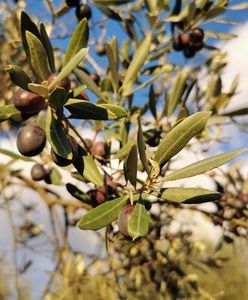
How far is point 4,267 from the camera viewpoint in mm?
4543

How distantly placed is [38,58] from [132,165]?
1.10ft

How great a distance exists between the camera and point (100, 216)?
976 mm

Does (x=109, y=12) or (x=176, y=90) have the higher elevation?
(x=109, y=12)

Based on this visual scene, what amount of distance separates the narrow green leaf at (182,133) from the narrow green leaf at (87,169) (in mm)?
165

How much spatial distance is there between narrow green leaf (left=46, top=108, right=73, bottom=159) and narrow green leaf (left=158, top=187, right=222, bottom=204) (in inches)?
10.5

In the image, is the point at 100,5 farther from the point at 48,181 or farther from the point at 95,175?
the point at 95,175

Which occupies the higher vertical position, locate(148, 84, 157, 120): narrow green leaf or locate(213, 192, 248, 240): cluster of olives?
locate(148, 84, 157, 120): narrow green leaf

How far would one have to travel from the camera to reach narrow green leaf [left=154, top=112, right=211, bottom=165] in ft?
3.10

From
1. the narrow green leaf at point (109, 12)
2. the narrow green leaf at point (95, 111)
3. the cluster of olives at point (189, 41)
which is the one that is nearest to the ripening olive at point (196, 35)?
the cluster of olives at point (189, 41)

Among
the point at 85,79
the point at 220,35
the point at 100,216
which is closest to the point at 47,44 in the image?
the point at 85,79

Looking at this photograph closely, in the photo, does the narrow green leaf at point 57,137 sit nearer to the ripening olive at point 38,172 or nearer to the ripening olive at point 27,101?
the ripening olive at point 27,101

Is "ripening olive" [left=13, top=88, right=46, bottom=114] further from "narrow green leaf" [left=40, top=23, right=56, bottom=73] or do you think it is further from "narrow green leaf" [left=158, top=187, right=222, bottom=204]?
"narrow green leaf" [left=158, top=187, right=222, bottom=204]

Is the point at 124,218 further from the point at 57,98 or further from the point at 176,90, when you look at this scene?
the point at 176,90

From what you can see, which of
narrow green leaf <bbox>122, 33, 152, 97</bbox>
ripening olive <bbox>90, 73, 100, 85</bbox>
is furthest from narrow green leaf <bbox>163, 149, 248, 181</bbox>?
ripening olive <bbox>90, 73, 100, 85</bbox>
